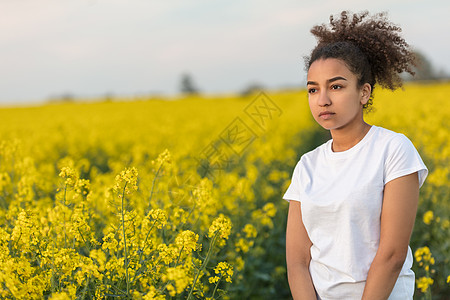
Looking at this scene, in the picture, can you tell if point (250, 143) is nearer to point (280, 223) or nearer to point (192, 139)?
point (192, 139)

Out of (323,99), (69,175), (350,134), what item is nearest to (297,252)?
(350,134)

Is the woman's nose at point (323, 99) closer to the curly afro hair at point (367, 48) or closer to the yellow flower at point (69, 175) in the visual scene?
the curly afro hair at point (367, 48)

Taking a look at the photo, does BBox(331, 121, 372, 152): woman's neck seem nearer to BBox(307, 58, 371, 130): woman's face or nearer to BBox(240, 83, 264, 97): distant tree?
BBox(307, 58, 371, 130): woman's face

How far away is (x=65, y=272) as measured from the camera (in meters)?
1.80

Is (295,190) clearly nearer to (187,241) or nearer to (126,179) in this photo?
(187,241)

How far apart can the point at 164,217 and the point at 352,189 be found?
82cm

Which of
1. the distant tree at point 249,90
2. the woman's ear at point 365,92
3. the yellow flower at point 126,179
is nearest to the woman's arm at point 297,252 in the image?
the woman's ear at point 365,92

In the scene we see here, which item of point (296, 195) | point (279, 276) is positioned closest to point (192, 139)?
point (279, 276)

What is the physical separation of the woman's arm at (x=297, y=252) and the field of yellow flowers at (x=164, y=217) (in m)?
0.27

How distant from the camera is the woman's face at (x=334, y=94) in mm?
1675

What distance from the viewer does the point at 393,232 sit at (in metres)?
1.55

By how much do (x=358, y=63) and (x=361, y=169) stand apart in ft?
1.37

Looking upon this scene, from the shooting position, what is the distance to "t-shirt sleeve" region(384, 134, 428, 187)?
1543 mm

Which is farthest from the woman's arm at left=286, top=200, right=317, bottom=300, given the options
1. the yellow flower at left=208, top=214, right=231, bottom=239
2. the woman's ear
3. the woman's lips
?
the woman's ear
